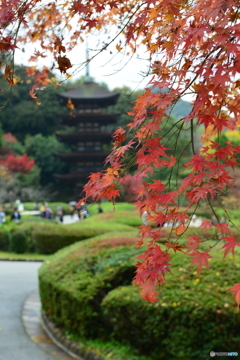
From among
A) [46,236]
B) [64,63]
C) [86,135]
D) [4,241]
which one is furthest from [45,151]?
[64,63]

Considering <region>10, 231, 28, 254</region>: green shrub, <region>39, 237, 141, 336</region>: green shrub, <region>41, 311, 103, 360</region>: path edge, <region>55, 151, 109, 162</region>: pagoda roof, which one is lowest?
<region>10, 231, 28, 254</region>: green shrub

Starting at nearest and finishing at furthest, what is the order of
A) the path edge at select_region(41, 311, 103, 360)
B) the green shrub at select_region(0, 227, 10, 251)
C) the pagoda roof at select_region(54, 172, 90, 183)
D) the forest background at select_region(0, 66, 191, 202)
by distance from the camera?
1. the path edge at select_region(41, 311, 103, 360)
2. the green shrub at select_region(0, 227, 10, 251)
3. the forest background at select_region(0, 66, 191, 202)
4. the pagoda roof at select_region(54, 172, 90, 183)

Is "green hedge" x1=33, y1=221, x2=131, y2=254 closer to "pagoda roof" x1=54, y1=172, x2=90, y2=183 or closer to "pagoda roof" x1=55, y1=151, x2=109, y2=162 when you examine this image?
"pagoda roof" x1=55, y1=151, x2=109, y2=162

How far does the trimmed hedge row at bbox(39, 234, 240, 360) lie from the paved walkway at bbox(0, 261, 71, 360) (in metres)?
0.39

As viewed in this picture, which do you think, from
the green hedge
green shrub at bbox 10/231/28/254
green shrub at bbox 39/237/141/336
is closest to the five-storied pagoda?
green shrub at bbox 10/231/28/254

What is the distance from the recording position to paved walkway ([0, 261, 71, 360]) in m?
5.44

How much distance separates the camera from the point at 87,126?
3503 cm

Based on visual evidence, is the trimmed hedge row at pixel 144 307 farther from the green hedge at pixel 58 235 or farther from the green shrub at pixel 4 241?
the green shrub at pixel 4 241

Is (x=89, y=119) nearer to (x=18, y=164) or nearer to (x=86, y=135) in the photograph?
(x=86, y=135)

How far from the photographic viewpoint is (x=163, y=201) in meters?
1.87

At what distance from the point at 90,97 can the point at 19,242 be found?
20.7 metres

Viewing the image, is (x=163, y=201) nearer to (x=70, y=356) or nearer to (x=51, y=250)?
(x=70, y=356)

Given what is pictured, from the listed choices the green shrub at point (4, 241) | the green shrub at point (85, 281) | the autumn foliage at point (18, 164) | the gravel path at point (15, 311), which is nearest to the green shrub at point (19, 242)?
the green shrub at point (4, 241)

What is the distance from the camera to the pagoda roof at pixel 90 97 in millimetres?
33781
